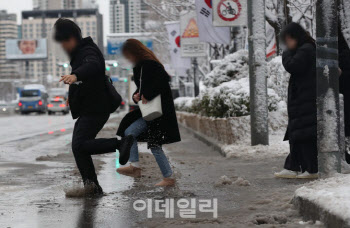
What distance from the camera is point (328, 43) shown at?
5988 millimetres

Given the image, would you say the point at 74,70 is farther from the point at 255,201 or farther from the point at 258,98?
the point at 258,98

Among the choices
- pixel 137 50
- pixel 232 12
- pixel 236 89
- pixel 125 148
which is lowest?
pixel 125 148

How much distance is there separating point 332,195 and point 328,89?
167cm

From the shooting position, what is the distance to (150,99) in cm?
693

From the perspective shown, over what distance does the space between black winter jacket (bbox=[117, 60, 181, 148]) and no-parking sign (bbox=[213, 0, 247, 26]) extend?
8135mm

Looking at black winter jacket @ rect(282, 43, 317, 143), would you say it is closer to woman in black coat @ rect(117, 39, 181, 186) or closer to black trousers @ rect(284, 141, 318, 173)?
black trousers @ rect(284, 141, 318, 173)

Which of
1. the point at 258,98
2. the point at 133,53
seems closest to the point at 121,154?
the point at 133,53

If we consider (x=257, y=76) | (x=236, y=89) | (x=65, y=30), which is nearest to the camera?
(x=65, y=30)

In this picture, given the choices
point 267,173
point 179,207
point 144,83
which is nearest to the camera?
point 179,207

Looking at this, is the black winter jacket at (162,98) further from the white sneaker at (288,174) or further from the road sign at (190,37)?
the road sign at (190,37)

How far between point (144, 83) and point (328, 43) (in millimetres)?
2060

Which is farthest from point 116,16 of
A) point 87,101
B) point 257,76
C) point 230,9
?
point 87,101

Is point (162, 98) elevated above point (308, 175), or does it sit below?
above

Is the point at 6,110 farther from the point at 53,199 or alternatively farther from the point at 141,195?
the point at 141,195
